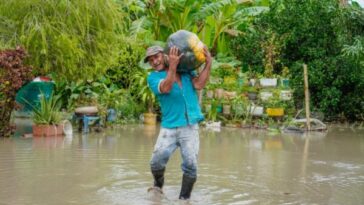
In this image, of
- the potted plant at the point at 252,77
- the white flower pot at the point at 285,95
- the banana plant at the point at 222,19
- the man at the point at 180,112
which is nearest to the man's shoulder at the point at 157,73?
the man at the point at 180,112

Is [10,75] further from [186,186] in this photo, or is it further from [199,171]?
[186,186]

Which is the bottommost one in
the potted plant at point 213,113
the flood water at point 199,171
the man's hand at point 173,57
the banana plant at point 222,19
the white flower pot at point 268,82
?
the flood water at point 199,171

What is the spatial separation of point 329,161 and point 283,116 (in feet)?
21.8

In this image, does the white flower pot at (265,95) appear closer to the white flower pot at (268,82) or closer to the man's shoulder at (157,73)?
the white flower pot at (268,82)

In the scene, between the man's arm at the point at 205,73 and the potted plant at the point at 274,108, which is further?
the potted plant at the point at 274,108

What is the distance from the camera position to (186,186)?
6.08 metres

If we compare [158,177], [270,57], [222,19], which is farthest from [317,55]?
[158,177]

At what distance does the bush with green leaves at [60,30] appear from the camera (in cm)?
1238

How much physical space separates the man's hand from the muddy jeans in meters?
0.65

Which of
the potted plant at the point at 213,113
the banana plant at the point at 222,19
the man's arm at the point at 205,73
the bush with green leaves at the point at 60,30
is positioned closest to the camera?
the man's arm at the point at 205,73

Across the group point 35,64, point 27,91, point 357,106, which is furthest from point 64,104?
point 357,106

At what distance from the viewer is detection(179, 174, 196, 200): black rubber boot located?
6055 mm

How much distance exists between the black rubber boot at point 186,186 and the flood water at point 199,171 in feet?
0.32

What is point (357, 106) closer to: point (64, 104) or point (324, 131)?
point (324, 131)
